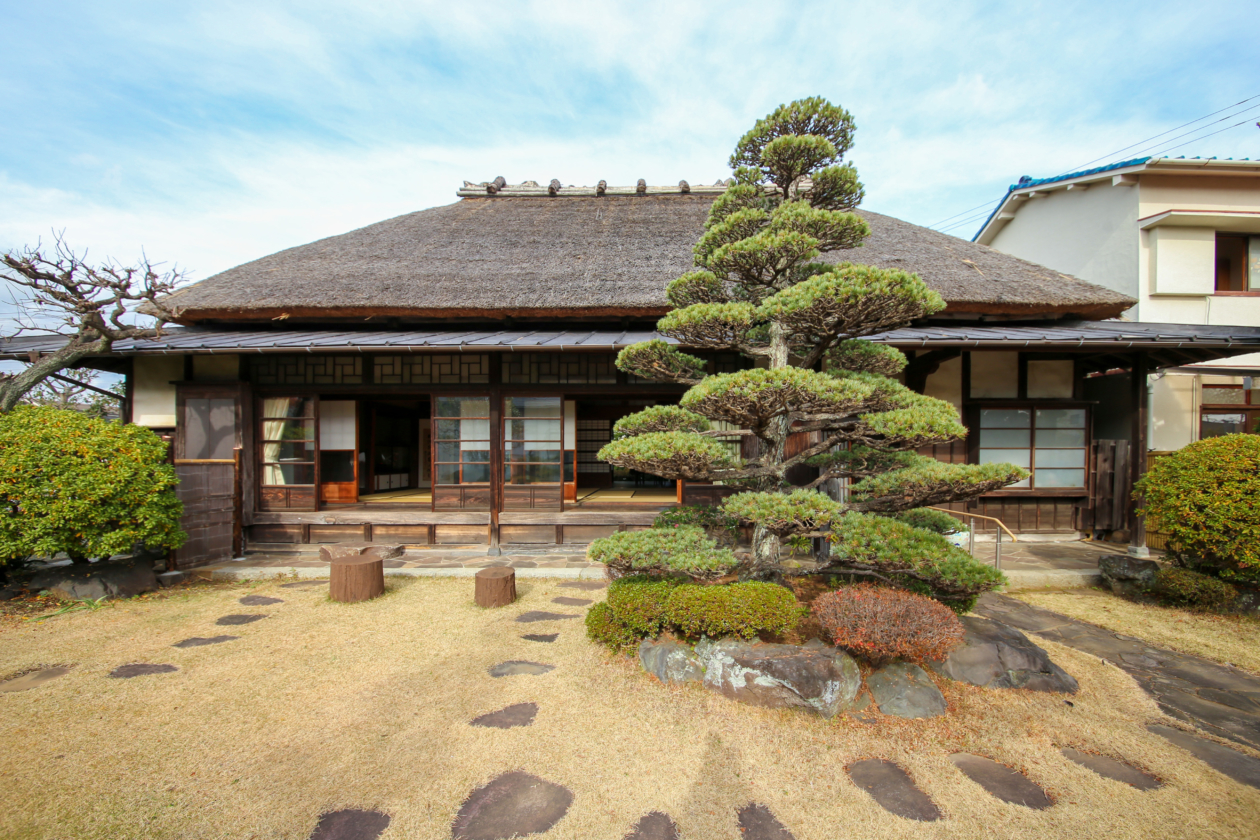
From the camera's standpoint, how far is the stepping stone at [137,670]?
3.61 m

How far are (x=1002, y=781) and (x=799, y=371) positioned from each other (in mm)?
2421

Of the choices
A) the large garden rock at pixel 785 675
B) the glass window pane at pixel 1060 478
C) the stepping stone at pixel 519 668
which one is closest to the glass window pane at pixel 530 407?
the stepping stone at pixel 519 668

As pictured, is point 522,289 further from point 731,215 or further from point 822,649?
point 822,649

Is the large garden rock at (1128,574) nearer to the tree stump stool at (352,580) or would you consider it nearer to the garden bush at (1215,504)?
the garden bush at (1215,504)

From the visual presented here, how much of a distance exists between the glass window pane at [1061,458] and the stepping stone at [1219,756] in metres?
5.37

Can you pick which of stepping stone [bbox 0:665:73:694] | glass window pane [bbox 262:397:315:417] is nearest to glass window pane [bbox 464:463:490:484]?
glass window pane [bbox 262:397:315:417]

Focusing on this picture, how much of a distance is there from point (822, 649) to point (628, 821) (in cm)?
165

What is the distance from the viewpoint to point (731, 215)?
13.3 feet

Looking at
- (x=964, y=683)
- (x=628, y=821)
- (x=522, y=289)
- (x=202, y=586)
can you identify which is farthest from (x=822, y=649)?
(x=202, y=586)

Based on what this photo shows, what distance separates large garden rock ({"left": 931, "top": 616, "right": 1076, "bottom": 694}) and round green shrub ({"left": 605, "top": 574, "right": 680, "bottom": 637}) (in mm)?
1972

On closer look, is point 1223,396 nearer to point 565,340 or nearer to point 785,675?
point 785,675

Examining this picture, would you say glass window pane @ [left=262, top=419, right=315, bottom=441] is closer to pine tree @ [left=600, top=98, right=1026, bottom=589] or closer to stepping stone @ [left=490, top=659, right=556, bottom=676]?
stepping stone @ [left=490, top=659, right=556, bottom=676]

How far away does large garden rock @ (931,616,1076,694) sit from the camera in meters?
3.49

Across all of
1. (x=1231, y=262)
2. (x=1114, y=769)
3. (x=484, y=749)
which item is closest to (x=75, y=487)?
(x=484, y=749)
